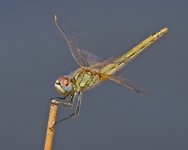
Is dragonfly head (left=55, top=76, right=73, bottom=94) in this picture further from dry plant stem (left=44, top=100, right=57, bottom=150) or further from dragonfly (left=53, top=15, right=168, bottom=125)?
dry plant stem (left=44, top=100, right=57, bottom=150)

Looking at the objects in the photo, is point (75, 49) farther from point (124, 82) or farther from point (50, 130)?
point (50, 130)

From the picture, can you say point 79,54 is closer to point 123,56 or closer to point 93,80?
point 93,80

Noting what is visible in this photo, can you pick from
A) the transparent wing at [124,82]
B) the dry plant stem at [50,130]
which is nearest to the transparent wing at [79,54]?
the transparent wing at [124,82]

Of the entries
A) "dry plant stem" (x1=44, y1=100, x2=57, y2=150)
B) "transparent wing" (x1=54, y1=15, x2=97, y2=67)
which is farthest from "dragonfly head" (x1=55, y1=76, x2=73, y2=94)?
"dry plant stem" (x1=44, y1=100, x2=57, y2=150)

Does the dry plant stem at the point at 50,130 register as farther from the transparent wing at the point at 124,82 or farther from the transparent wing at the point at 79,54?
the transparent wing at the point at 79,54

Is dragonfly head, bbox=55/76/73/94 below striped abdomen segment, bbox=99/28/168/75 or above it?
below

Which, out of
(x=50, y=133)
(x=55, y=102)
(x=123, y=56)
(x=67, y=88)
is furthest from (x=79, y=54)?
(x=50, y=133)
